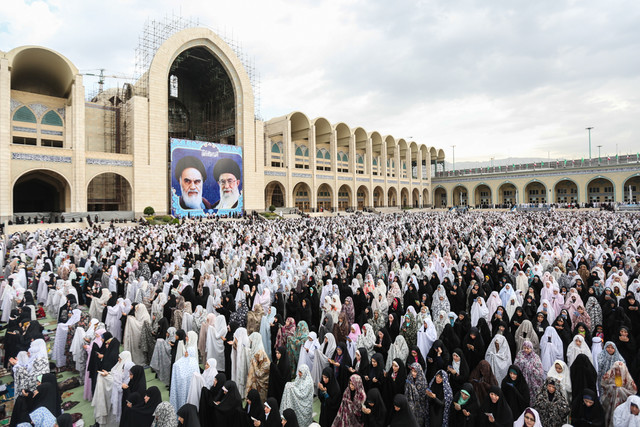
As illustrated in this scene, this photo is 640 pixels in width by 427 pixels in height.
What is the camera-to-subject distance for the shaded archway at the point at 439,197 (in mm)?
46281

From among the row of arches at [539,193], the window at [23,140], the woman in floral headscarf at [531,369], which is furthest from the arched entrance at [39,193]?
the row of arches at [539,193]

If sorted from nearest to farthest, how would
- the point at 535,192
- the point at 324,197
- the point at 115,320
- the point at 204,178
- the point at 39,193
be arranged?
the point at 115,320, the point at 204,178, the point at 39,193, the point at 324,197, the point at 535,192

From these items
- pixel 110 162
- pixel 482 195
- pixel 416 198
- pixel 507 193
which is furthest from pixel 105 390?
pixel 482 195

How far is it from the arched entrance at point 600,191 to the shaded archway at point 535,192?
3983 mm

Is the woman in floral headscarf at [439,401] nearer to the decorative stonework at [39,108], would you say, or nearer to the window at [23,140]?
the window at [23,140]

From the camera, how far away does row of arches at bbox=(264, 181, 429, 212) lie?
105 ft

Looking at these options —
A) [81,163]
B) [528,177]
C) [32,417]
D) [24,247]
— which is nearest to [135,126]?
[81,163]

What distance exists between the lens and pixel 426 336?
12.9 ft

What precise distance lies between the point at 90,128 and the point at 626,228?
1135 inches

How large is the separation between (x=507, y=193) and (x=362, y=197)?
17.3m

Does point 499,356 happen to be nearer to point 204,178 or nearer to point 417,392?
point 417,392

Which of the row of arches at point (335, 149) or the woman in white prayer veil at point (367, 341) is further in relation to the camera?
the row of arches at point (335, 149)

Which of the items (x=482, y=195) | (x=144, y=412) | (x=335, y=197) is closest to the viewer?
(x=144, y=412)

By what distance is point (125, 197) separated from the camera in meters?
22.1
